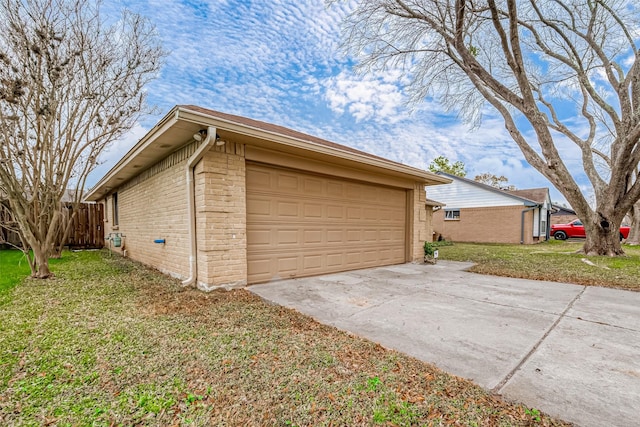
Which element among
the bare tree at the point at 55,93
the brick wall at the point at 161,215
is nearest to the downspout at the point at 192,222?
the brick wall at the point at 161,215

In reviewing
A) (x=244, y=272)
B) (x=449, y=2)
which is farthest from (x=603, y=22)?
(x=244, y=272)

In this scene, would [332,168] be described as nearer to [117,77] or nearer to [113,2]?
[117,77]

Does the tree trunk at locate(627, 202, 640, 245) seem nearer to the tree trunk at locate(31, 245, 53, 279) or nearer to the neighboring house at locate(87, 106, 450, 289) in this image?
the neighboring house at locate(87, 106, 450, 289)

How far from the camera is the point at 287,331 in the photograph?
299 centimetres

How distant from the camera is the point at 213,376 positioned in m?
2.12

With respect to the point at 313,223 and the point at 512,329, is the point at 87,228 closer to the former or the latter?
the point at 313,223

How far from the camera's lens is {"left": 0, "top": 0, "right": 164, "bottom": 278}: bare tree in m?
4.99

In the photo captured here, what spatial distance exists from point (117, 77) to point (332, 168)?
502 centimetres

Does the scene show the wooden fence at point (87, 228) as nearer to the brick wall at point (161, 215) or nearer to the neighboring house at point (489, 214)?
the brick wall at point (161, 215)

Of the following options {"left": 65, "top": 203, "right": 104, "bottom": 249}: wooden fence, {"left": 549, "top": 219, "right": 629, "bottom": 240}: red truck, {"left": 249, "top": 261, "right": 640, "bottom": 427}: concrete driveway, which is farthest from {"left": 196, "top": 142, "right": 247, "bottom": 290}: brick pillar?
{"left": 549, "top": 219, "right": 629, "bottom": 240}: red truck

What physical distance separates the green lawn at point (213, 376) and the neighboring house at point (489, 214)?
624 inches

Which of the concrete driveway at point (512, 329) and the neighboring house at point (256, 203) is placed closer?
the concrete driveway at point (512, 329)

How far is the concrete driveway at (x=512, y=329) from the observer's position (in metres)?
1.98

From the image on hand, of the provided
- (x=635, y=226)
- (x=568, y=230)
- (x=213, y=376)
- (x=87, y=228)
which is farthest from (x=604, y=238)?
(x=87, y=228)
